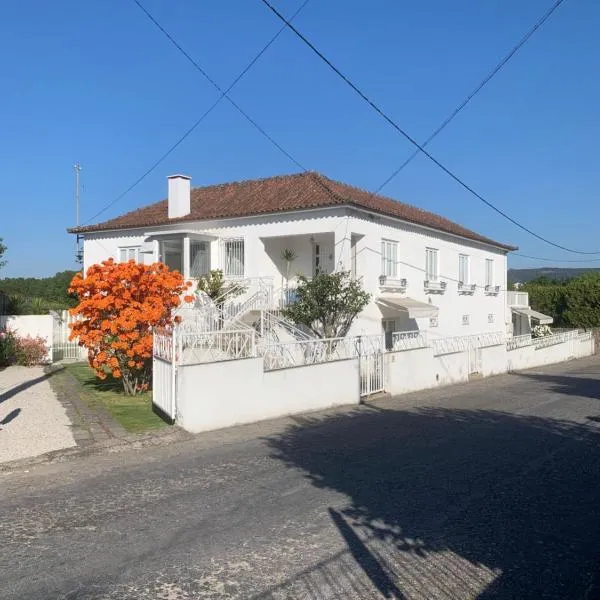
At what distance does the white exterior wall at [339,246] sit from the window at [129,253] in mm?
225

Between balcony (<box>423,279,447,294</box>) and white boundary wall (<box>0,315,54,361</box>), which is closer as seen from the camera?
white boundary wall (<box>0,315,54,361</box>)

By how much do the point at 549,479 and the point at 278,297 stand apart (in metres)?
14.1

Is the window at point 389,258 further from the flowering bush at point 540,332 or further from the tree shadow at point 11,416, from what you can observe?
the flowering bush at point 540,332

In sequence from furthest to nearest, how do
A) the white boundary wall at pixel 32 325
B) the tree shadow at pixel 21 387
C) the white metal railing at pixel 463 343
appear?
the white boundary wall at pixel 32 325, the white metal railing at pixel 463 343, the tree shadow at pixel 21 387

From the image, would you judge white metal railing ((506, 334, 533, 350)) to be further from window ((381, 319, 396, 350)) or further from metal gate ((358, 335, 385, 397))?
metal gate ((358, 335, 385, 397))

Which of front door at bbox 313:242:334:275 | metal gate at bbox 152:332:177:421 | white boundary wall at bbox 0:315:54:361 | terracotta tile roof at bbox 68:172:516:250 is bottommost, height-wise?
metal gate at bbox 152:332:177:421

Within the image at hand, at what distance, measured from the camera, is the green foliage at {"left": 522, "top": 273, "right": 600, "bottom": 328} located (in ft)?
129

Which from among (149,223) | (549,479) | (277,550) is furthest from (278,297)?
(277,550)

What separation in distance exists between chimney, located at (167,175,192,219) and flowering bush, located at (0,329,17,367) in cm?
733

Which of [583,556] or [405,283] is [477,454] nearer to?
[583,556]

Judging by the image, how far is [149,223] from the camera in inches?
962

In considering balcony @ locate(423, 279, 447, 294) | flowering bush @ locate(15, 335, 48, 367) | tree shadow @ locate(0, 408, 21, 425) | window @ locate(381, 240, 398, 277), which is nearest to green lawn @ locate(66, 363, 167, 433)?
tree shadow @ locate(0, 408, 21, 425)

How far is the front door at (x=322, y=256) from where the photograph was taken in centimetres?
2147

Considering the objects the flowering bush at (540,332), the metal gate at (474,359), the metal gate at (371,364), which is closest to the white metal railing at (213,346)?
the metal gate at (371,364)
